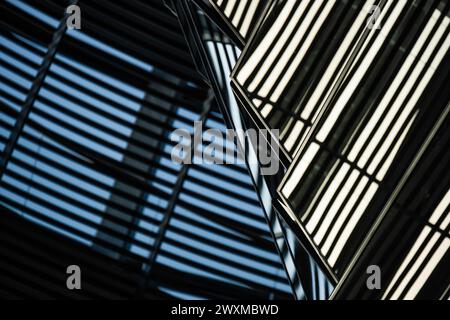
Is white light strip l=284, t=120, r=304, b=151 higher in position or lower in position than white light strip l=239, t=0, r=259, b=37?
lower

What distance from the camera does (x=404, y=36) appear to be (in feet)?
24.4

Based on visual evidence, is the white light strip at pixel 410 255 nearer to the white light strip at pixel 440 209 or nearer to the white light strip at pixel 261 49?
the white light strip at pixel 440 209

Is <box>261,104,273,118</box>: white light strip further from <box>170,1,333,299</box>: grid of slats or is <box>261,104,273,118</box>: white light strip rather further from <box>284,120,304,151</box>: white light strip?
<box>284,120,304,151</box>: white light strip

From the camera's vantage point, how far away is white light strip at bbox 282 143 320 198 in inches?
302

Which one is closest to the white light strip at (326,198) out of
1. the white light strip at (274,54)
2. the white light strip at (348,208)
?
the white light strip at (348,208)

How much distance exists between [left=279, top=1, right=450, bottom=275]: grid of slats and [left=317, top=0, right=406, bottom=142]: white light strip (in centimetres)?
1

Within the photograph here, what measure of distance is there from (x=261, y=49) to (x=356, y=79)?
1.47 metres

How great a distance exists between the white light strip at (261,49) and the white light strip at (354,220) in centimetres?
206

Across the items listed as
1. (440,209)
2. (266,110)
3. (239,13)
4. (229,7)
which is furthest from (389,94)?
(239,13)

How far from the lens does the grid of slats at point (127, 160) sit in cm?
1538

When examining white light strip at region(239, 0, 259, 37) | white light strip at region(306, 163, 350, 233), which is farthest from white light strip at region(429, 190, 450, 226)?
white light strip at region(239, 0, 259, 37)
